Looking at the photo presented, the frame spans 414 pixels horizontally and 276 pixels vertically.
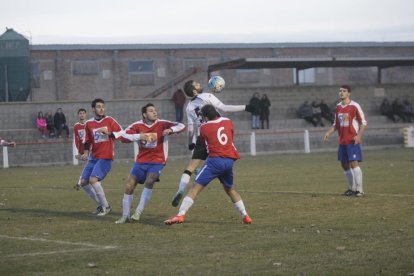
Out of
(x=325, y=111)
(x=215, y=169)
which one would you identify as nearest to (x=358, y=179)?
(x=215, y=169)

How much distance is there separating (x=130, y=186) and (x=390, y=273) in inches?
261

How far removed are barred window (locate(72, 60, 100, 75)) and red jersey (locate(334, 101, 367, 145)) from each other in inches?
1932

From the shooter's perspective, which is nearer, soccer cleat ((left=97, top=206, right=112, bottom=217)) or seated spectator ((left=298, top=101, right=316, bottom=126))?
soccer cleat ((left=97, top=206, right=112, bottom=217))

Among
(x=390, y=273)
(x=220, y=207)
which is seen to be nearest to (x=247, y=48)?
(x=220, y=207)

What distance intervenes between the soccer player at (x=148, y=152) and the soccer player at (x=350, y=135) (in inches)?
196

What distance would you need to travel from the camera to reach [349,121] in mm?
18469

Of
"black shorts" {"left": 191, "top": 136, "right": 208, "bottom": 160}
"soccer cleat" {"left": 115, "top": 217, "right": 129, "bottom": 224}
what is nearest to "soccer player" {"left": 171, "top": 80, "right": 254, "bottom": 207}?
"black shorts" {"left": 191, "top": 136, "right": 208, "bottom": 160}

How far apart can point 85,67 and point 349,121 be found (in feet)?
163

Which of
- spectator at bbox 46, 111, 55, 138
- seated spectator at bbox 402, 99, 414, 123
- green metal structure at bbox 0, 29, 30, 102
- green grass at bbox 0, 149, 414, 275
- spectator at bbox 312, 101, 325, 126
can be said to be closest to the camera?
green grass at bbox 0, 149, 414, 275

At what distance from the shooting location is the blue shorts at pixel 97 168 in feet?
53.1

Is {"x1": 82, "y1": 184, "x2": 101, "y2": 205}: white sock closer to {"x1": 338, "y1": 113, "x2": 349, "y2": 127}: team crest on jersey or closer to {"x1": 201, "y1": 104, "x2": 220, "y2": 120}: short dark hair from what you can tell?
{"x1": 201, "y1": 104, "x2": 220, "y2": 120}: short dark hair

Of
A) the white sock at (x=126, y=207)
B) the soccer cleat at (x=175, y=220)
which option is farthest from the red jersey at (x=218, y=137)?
the white sock at (x=126, y=207)

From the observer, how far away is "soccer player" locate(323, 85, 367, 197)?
18.2 m

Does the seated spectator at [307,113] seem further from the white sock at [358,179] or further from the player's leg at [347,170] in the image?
the white sock at [358,179]
